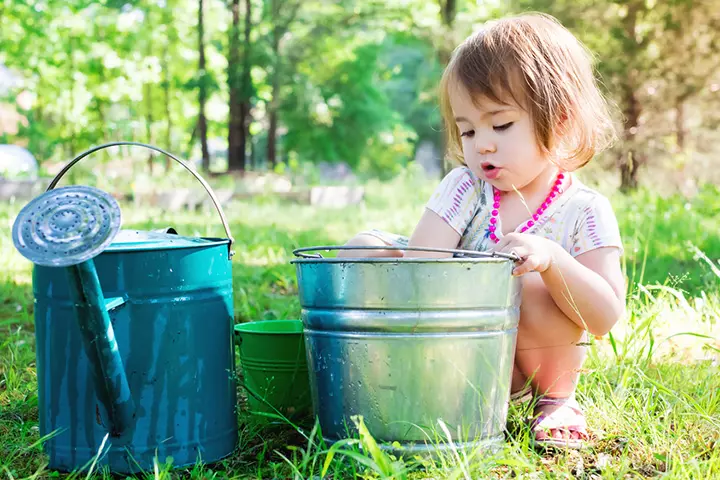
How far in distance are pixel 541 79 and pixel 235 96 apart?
1104 centimetres

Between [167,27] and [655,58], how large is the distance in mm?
8933

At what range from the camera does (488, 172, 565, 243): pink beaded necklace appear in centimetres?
205

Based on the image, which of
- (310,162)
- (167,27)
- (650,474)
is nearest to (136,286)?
(650,474)

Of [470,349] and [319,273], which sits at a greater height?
[319,273]

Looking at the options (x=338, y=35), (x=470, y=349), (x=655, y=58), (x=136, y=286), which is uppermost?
(x=338, y=35)

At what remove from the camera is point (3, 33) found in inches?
527

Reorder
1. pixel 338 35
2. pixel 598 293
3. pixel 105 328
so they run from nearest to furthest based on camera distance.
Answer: pixel 105 328 → pixel 598 293 → pixel 338 35

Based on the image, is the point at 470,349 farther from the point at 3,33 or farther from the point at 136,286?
the point at 3,33

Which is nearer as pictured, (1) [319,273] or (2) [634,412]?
(1) [319,273]

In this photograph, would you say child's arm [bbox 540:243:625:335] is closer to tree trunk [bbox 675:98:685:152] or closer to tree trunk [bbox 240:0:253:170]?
tree trunk [bbox 675:98:685:152]

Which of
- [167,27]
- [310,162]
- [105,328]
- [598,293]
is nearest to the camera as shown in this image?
[105,328]

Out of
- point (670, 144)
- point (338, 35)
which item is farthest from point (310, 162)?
point (670, 144)

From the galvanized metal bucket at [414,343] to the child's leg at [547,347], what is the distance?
0.20m

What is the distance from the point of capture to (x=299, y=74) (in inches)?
527
